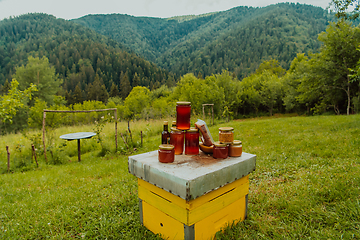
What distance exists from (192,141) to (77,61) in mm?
115945

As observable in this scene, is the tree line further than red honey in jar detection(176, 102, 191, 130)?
Yes

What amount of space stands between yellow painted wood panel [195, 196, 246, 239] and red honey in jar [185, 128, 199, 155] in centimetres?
81

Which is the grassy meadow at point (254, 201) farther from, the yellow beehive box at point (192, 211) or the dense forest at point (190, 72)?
the dense forest at point (190, 72)

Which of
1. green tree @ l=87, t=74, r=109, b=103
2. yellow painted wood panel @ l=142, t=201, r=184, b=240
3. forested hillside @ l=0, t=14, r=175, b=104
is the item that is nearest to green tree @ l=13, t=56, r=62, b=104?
green tree @ l=87, t=74, r=109, b=103

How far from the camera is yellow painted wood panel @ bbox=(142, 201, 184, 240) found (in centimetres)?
222

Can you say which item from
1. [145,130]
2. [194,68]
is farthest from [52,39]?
[145,130]

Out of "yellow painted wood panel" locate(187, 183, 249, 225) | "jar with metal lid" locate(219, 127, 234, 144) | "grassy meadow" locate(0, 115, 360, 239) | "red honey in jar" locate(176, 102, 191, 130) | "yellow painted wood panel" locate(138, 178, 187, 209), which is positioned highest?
"red honey in jar" locate(176, 102, 191, 130)

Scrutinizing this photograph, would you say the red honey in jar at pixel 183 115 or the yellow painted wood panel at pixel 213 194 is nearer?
the yellow painted wood panel at pixel 213 194

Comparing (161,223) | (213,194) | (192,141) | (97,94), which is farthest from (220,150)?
(97,94)

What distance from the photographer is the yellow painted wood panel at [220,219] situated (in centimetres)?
221

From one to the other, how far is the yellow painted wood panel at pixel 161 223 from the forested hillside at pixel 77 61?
3068 inches

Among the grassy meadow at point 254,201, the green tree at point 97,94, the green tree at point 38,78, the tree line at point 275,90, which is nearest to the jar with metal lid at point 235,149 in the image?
the grassy meadow at point 254,201

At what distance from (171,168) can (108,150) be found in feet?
23.9

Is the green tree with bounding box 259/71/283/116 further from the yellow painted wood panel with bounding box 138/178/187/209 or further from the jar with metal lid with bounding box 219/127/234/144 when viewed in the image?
the yellow painted wood panel with bounding box 138/178/187/209
